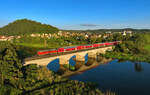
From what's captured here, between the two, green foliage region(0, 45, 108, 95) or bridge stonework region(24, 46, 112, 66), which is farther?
bridge stonework region(24, 46, 112, 66)

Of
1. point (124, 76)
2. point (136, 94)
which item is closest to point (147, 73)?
point (124, 76)

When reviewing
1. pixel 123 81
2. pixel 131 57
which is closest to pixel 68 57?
pixel 123 81

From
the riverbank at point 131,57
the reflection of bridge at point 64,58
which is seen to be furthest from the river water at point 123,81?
the riverbank at point 131,57

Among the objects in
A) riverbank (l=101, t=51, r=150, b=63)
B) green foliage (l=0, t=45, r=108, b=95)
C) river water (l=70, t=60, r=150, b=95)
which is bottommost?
river water (l=70, t=60, r=150, b=95)

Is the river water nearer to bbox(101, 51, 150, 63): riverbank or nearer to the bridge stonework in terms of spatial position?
the bridge stonework

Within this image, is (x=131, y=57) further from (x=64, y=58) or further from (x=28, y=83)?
(x=28, y=83)

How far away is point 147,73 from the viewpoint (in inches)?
1876

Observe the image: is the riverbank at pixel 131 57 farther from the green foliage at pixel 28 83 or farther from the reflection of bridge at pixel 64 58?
the green foliage at pixel 28 83

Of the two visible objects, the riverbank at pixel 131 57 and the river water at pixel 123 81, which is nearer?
the river water at pixel 123 81

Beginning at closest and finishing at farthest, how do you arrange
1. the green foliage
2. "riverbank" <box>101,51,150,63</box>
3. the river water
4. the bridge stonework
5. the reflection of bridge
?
the green foliage < the river water < the reflection of bridge < the bridge stonework < "riverbank" <box>101,51,150,63</box>

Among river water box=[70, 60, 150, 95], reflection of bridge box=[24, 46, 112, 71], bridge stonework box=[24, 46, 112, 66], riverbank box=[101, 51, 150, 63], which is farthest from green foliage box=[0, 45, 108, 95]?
riverbank box=[101, 51, 150, 63]

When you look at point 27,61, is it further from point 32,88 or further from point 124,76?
point 124,76

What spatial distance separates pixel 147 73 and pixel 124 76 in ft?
33.6

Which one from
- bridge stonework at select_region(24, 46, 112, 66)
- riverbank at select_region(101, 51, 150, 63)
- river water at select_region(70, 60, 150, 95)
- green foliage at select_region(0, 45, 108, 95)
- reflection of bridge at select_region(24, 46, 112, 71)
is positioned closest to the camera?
green foliage at select_region(0, 45, 108, 95)
